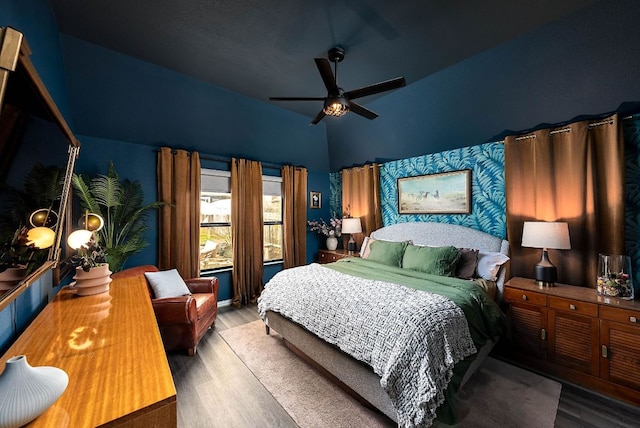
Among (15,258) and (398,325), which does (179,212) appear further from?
(398,325)

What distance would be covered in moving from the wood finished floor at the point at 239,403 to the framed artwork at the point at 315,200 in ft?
11.0

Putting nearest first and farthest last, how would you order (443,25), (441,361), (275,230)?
(441,361) < (443,25) < (275,230)

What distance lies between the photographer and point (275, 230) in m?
5.11

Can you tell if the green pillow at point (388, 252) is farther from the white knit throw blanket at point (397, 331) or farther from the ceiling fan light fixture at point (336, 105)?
the ceiling fan light fixture at point (336, 105)

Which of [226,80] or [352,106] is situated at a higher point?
[226,80]

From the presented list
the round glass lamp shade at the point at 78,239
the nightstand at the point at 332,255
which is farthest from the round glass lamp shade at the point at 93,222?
the nightstand at the point at 332,255

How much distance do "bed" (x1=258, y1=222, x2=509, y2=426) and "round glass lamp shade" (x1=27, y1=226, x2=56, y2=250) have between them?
1.86 meters

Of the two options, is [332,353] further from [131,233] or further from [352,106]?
[131,233]

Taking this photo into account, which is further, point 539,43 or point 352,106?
point 352,106

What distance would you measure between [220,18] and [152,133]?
2.01 metres

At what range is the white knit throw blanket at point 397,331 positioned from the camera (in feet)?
5.32

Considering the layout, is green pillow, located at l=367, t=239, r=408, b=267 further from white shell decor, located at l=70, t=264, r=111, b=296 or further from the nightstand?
white shell decor, located at l=70, t=264, r=111, b=296

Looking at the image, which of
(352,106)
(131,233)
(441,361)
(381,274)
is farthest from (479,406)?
(131,233)

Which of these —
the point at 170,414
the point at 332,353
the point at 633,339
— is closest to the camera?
the point at 170,414
